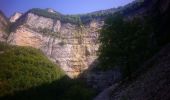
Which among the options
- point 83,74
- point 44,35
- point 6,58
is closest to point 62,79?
point 6,58

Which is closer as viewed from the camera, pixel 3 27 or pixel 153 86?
pixel 153 86

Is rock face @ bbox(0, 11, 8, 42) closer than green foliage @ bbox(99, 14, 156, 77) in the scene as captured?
No

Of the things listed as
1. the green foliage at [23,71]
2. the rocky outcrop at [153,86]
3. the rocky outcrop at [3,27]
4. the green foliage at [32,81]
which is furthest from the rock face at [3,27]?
the rocky outcrop at [153,86]

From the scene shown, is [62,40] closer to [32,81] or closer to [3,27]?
[3,27]

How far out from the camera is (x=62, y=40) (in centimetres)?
6556

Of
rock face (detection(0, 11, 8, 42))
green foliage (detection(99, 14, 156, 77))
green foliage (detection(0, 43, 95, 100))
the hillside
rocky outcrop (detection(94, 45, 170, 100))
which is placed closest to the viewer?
rocky outcrop (detection(94, 45, 170, 100))

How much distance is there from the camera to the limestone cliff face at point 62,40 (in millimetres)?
60531

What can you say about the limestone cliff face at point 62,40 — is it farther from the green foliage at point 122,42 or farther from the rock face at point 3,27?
the green foliage at point 122,42

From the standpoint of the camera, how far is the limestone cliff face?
199 feet

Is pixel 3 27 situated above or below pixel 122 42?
above

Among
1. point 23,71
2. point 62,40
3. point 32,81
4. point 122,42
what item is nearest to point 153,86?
point 122,42

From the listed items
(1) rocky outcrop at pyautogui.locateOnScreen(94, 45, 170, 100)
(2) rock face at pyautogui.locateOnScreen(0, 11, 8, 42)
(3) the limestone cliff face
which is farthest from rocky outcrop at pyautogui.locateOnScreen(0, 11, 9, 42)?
(1) rocky outcrop at pyautogui.locateOnScreen(94, 45, 170, 100)

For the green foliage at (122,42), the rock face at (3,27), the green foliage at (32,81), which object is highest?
the rock face at (3,27)

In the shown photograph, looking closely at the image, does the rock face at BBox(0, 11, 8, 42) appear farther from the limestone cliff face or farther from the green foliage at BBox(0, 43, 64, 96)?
the green foliage at BBox(0, 43, 64, 96)
